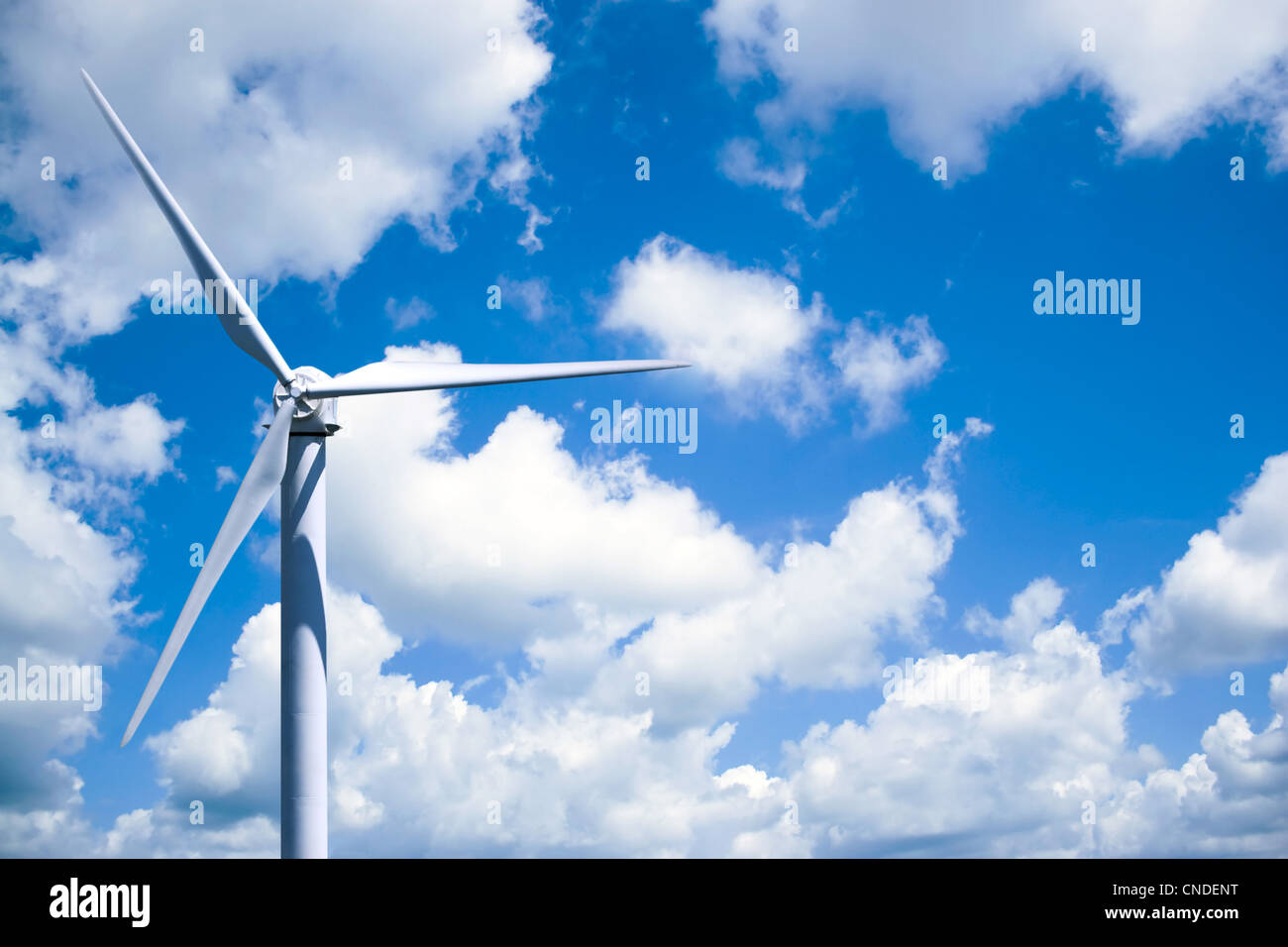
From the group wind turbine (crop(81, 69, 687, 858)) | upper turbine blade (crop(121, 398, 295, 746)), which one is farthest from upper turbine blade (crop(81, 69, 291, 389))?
upper turbine blade (crop(121, 398, 295, 746))

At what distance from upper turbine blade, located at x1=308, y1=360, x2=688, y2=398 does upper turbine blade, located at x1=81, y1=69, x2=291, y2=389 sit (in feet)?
6.28

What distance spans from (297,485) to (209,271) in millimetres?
7486

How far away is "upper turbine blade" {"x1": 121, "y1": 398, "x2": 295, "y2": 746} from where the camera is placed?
29.5 meters

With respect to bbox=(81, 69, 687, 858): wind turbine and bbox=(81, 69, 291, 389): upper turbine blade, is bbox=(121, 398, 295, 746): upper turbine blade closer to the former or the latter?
bbox=(81, 69, 687, 858): wind turbine

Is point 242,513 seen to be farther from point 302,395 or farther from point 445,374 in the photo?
point 445,374

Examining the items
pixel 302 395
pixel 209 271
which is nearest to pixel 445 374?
pixel 302 395

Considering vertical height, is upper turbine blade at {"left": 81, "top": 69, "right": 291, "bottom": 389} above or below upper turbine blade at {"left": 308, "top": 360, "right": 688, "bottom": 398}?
above

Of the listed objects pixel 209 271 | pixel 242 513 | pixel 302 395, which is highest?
pixel 209 271

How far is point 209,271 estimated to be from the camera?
33.7m
